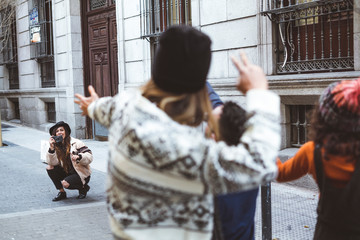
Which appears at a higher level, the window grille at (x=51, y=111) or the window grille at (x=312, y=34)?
the window grille at (x=312, y=34)

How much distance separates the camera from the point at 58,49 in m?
15.6

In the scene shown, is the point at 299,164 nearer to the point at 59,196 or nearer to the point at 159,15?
the point at 59,196

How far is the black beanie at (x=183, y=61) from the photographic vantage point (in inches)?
67.5

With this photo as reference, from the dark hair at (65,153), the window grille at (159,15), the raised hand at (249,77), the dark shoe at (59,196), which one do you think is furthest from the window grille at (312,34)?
the raised hand at (249,77)

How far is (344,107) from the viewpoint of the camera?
2.24 m

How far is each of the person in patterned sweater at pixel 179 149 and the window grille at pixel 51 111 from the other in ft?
51.0

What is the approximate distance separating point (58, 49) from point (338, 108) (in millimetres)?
14246

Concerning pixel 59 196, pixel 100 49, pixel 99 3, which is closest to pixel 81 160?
pixel 59 196

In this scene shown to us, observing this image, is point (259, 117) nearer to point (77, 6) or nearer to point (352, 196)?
point (352, 196)

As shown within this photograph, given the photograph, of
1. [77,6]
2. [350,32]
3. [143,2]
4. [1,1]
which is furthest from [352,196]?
[1,1]

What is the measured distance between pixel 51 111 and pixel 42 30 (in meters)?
2.71

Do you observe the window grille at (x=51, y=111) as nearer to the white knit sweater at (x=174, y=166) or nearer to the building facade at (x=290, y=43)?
the building facade at (x=290, y=43)

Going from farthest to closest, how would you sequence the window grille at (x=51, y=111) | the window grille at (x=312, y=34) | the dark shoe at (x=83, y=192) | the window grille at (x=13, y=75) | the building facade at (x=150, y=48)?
1. the window grille at (x=13, y=75)
2. the window grille at (x=51, y=111)
3. the building facade at (x=150, y=48)
4. the dark shoe at (x=83, y=192)
5. the window grille at (x=312, y=34)

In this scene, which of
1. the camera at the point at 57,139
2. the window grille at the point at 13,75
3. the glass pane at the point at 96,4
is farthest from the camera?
the window grille at the point at 13,75
